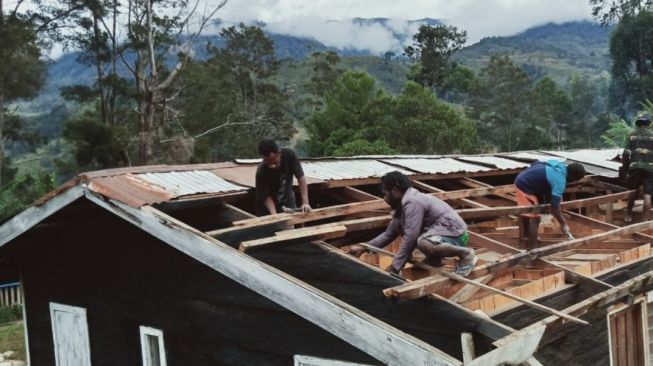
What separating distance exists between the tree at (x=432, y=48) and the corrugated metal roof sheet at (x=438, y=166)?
145 feet

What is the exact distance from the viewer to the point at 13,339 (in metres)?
16.2

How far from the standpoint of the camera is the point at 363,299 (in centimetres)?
599

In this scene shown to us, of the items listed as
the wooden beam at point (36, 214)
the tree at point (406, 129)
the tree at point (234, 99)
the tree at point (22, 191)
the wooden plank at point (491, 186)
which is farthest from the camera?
the tree at point (234, 99)

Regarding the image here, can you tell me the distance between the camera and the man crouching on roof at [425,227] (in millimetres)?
5672

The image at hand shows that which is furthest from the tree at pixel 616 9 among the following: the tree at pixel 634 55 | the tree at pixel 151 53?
the tree at pixel 151 53

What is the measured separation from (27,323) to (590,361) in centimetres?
759

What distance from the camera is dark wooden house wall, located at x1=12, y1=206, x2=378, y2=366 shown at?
6.53 m

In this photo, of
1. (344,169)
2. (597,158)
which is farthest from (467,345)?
(597,158)

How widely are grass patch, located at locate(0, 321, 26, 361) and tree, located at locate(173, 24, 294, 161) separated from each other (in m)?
16.3

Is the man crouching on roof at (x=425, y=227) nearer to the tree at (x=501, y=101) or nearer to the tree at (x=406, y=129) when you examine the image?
the tree at (x=406, y=129)

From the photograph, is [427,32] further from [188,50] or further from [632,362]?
[632,362]

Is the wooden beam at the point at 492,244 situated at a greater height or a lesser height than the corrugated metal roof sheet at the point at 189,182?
lesser

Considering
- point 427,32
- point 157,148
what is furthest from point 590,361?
point 427,32

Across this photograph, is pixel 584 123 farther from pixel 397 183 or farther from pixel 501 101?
pixel 397 183
